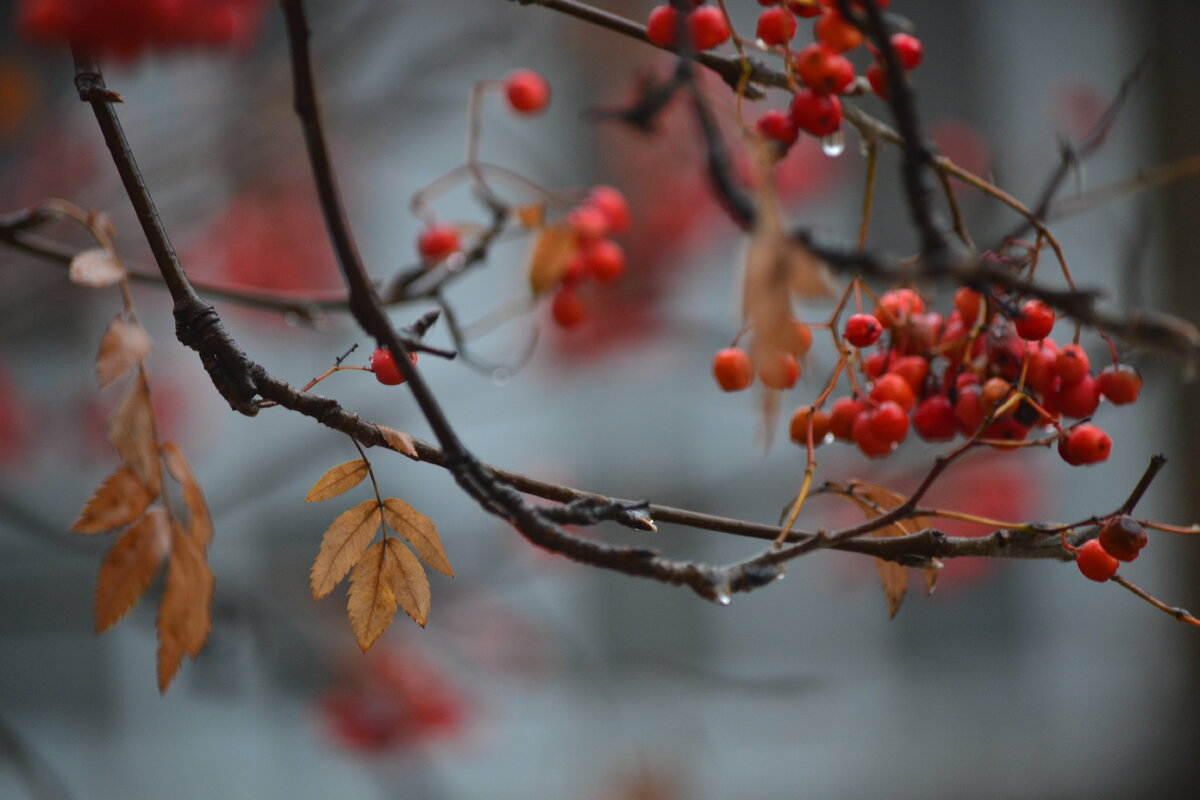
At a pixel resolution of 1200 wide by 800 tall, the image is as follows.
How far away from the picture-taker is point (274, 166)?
4.77 feet

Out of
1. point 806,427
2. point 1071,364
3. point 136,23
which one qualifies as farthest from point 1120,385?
point 136,23

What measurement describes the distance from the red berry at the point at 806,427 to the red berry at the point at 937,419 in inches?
1.6

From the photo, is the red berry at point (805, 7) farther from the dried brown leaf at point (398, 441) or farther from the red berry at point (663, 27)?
the dried brown leaf at point (398, 441)

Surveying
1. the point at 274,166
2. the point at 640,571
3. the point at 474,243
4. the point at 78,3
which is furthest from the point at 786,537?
the point at 274,166

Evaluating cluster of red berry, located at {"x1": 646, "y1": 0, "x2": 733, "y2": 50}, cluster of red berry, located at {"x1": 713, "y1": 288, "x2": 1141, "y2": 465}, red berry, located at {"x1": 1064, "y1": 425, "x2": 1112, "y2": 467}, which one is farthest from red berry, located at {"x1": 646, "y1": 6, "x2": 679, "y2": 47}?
red berry, located at {"x1": 1064, "y1": 425, "x2": 1112, "y2": 467}

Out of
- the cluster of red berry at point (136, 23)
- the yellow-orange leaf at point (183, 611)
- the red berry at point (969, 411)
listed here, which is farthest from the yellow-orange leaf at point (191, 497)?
the cluster of red berry at point (136, 23)

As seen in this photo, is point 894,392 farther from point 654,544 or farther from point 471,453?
point 654,544

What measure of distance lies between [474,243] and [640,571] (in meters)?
0.43

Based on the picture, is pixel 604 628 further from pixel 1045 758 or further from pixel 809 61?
pixel 809 61

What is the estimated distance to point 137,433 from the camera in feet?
1.14

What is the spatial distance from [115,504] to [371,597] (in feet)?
0.32

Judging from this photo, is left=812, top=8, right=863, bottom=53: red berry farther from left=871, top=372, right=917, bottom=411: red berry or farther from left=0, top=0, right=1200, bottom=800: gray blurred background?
left=0, top=0, right=1200, bottom=800: gray blurred background

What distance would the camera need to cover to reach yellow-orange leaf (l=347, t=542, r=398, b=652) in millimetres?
358

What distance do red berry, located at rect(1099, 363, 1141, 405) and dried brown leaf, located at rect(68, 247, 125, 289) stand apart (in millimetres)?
409
